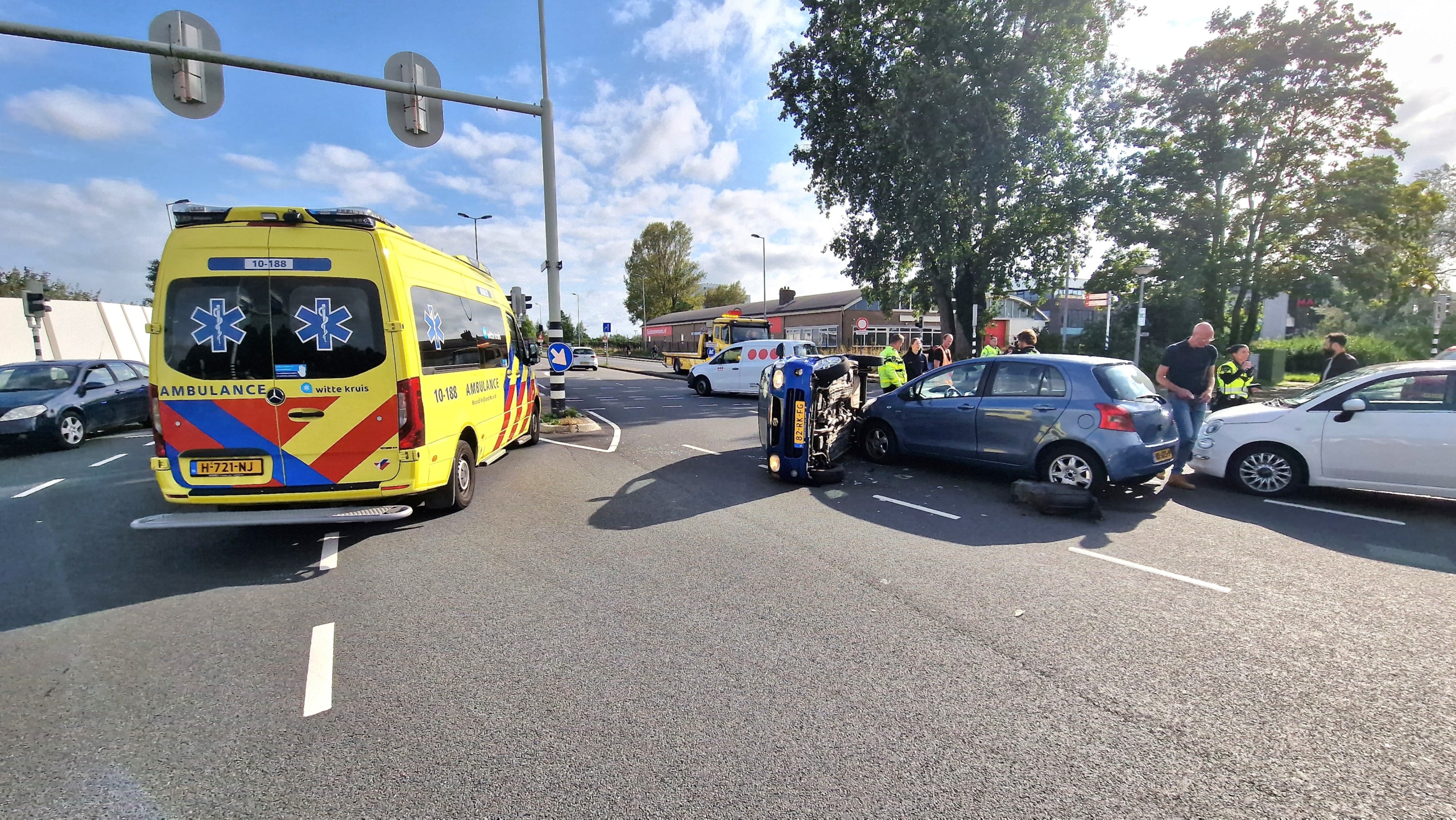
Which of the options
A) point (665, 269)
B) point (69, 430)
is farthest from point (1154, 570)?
point (665, 269)

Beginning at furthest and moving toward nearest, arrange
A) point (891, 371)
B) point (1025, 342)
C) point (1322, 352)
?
1. point (1322, 352)
2. point (891, 371)
3. point (1025, 342)

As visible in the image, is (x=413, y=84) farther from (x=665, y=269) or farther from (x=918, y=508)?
(x=665, y=269)

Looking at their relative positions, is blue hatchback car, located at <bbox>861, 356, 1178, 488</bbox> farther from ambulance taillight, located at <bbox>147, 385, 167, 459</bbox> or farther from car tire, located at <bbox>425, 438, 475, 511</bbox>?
ambulance taillight, located at <bbox>147, 385, 167, 459</bbox>

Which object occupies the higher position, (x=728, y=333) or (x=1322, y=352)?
(x=728, y=333)

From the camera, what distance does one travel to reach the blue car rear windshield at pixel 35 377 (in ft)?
32.3

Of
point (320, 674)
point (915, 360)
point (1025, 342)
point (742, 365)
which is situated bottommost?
point (320, 674)

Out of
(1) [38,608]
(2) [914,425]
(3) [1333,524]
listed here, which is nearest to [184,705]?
(1) [38,608]

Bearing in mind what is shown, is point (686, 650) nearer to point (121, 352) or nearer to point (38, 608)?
point (38, 608)

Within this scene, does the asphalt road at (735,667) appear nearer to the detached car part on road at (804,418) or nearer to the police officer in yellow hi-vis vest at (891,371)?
the detached car part on road at (804,418)

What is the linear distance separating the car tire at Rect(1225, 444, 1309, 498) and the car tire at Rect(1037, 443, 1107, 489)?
75.6 inches

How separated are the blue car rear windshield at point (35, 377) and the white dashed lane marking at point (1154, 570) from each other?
14531mm

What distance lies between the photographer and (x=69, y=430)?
390 inches

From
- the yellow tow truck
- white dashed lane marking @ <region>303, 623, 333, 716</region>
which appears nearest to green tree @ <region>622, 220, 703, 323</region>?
the yellow tow truck

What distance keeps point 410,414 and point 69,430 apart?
928cm
